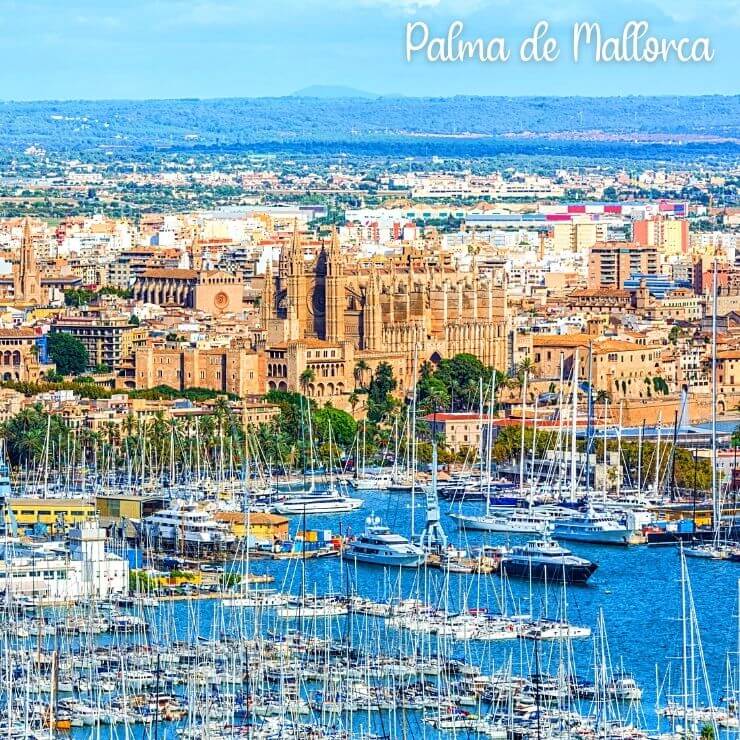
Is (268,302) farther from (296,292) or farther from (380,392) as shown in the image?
(380,392)

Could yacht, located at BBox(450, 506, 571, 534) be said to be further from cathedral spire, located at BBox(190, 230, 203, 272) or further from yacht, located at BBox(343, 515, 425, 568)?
cathedral spire, located at BBox(190, 230, 203, 272)

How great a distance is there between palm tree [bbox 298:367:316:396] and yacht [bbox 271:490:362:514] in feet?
42.3

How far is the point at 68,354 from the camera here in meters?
64.5

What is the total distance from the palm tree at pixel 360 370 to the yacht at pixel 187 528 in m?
19.3

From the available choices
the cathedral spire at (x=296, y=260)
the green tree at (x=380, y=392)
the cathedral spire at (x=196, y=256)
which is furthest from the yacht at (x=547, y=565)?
the cathedral spire at (x=196, y=256)

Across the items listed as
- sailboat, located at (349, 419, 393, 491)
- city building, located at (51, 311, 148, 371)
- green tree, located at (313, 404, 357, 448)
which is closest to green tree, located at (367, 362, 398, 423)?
green tree, located at (313, 404, 357, 448)

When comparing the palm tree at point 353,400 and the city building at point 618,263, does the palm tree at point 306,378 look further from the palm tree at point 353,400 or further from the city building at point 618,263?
the city building at point 618,263

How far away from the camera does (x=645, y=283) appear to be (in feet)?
Result: 301

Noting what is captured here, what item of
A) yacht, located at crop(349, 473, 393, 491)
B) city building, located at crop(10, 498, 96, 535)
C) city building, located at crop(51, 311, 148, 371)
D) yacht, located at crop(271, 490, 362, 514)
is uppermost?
city building, located at crop(51, 311, 148, 371)

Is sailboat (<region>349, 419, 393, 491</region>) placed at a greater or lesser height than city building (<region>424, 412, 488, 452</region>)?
lesser

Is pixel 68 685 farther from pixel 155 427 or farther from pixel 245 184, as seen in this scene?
pixel 245 184

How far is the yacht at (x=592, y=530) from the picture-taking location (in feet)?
142

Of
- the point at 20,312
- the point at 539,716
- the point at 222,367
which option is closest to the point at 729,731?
the point at 539,716

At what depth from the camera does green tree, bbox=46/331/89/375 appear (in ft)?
210
